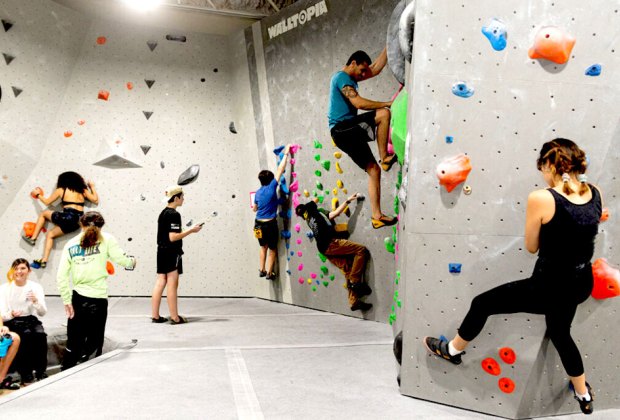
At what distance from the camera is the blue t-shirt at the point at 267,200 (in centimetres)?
634

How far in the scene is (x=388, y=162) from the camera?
4871 mm

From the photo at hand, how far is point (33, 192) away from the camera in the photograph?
6766 mm

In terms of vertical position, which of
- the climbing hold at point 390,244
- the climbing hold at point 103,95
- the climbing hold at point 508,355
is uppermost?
the climbing hold at point 103,95

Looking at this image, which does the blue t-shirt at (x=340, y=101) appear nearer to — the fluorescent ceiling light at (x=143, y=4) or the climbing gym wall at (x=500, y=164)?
the climbing gym wall at (x=500, y=164)

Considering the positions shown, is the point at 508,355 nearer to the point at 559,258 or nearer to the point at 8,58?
the point at 559,258

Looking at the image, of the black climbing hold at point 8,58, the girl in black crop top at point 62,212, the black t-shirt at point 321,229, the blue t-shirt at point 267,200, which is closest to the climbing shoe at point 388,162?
the black t-shirt at point 321,229

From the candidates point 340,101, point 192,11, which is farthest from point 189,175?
point 340,101

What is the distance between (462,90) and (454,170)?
0.42m

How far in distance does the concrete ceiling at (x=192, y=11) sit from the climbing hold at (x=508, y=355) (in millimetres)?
5015

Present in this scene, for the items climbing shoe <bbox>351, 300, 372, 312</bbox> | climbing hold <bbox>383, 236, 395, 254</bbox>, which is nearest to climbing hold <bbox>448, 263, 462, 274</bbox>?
climbing hold <bbox>383, 236, 395, 254</bbox>

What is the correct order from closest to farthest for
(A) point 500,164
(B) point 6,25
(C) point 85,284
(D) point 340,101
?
(A) point 500,164
(C) point 85,284
(D) point 340,101
(B) point 6,25

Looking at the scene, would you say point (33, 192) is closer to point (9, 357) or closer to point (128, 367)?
point (9, 357)

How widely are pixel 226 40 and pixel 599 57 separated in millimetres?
5693

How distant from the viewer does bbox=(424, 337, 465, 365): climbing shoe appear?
9.14ft
